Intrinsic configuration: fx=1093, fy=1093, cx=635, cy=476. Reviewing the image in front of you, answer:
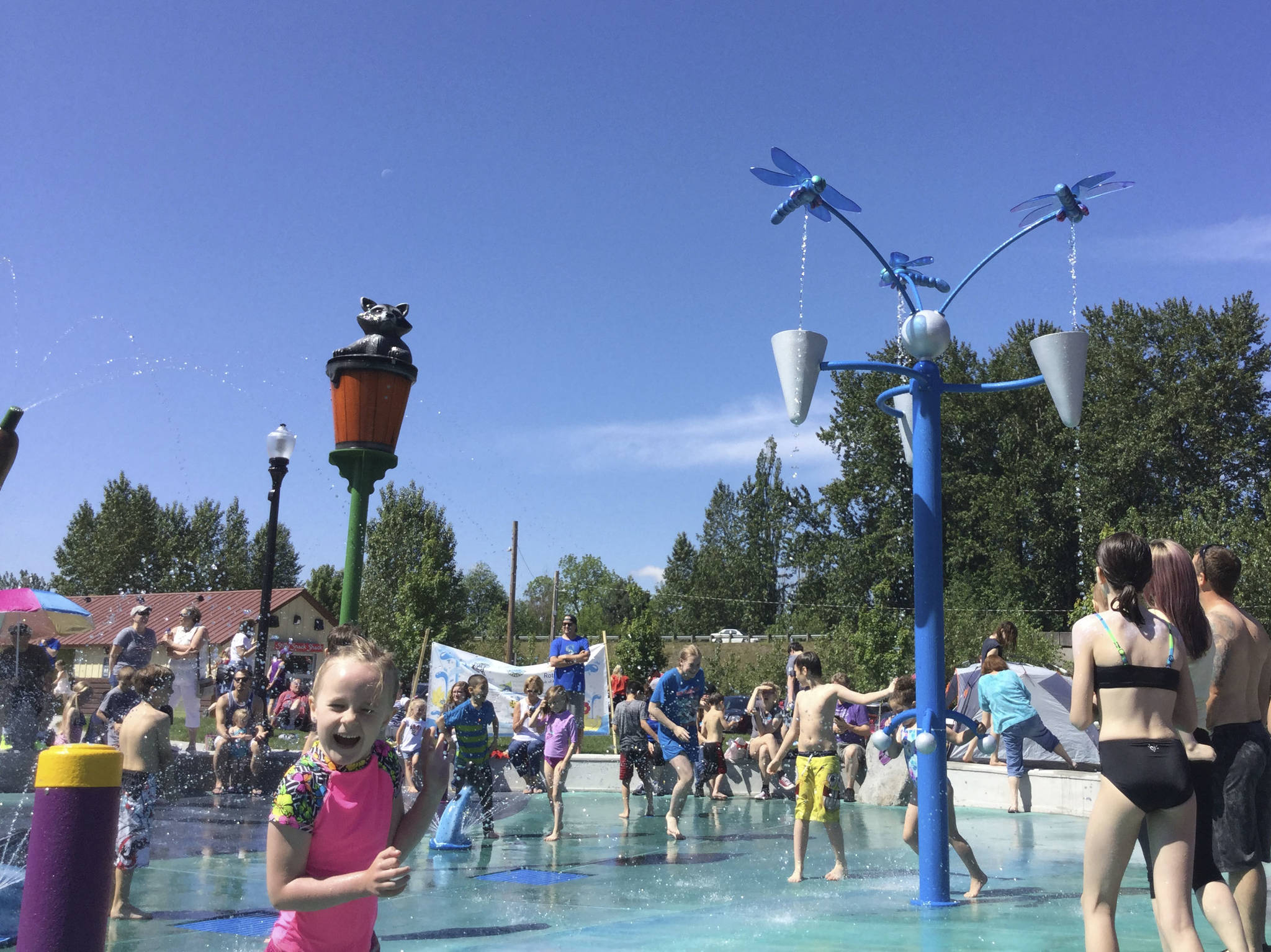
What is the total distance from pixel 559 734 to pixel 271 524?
702 centimetres

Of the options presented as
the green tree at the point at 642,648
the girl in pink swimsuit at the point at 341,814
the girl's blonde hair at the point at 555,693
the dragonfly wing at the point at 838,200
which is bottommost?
the girl in pink swimsuit at the point at 341,814

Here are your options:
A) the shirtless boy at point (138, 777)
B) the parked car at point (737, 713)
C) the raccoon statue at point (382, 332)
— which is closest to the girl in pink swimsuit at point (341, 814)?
the raccoon statue at point (382, 332)

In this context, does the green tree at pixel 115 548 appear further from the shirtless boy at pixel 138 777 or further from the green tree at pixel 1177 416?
the shirtless boy at pixel 138 777

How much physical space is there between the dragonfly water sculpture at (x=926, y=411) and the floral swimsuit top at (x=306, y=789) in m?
4.65

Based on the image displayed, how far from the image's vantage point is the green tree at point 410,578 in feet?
163

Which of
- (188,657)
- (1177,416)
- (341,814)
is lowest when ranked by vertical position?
(341,814)

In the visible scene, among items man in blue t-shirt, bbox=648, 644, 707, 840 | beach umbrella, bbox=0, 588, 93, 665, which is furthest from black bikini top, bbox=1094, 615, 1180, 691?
beach umbrella, bbox=0, 588, 93, 665

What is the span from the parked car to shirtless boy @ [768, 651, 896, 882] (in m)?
8.38

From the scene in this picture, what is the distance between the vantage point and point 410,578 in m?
50.2

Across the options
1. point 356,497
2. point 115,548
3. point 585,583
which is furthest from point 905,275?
point 585,583

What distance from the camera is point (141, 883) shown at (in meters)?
8.23

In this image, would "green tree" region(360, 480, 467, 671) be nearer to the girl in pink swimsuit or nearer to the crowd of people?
the crowd of people

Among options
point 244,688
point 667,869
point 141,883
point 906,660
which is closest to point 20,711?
point 244,688

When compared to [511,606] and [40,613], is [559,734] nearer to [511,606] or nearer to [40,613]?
[40,613]
